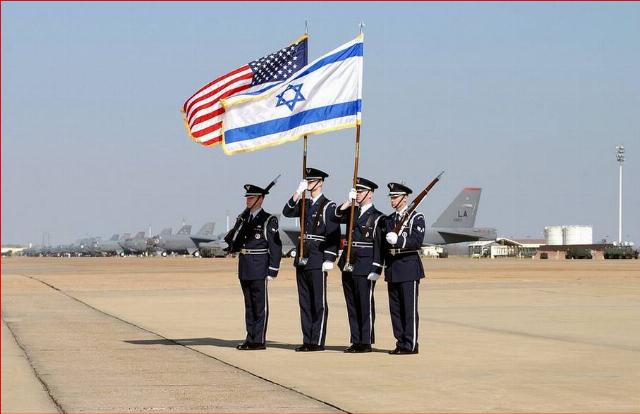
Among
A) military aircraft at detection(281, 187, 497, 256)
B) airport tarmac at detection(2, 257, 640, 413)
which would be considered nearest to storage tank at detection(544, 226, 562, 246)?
military aircraft at detection(281, 187, 497, 256)

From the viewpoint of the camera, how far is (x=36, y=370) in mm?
11555

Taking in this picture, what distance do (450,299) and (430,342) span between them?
39.0 ft

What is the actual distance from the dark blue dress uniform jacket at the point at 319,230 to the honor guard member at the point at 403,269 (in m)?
0.69

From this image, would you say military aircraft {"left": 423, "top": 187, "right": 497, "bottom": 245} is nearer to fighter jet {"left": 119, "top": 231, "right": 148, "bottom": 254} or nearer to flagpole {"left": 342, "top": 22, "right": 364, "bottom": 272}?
fighter jet {"left": 119, "top": 231, "right": 148, "bottom": 254}

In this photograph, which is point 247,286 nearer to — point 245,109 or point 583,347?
point 245,109

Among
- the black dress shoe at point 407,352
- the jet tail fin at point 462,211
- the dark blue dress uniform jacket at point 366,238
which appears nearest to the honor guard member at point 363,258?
the dark blue dress uniform jacket at point 366,238

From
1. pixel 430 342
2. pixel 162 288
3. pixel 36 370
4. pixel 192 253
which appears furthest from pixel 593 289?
pixel 192 253

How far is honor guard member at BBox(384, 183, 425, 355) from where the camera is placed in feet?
44.3

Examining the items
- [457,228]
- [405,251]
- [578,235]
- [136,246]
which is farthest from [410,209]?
[136,246]

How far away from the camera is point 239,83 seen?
15281 millimetres

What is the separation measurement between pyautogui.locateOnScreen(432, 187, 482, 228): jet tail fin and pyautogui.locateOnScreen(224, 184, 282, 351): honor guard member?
9290 cm

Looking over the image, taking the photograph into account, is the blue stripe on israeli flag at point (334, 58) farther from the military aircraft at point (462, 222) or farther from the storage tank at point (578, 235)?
the storage tank at point (578, 235)

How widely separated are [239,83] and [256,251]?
2.35m

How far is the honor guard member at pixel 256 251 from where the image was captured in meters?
14.5
